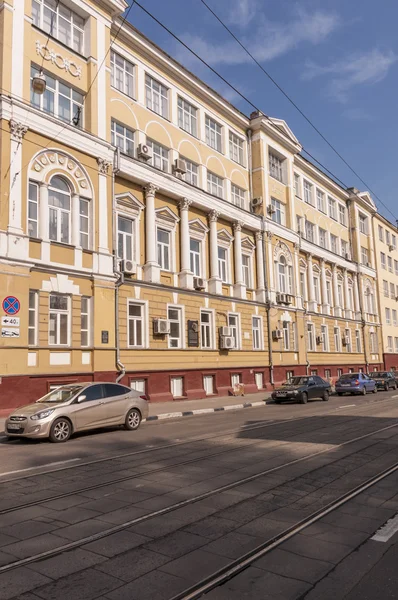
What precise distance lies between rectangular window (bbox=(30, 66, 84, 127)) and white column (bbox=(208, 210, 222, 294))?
9.52 metres

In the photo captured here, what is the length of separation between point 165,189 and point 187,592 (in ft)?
73.1

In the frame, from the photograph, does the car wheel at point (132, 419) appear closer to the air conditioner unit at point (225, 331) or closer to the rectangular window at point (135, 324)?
the rectangular window at point (135, 324)

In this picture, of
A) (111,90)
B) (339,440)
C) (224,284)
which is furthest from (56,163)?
(339,440)

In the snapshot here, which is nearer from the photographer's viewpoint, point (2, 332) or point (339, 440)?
point (339, 440)

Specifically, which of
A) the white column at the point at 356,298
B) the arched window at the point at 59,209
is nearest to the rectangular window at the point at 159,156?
the arched window at the point at 59,209

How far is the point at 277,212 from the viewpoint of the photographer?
1390 inches

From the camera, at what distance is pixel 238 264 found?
3006 centimetres

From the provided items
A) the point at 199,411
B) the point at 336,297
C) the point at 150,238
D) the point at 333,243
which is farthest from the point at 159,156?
the point at 333,243

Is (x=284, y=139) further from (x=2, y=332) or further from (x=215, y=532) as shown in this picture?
(x=215, y=532)

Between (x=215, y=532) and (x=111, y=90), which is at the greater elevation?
(x=111, y=90)

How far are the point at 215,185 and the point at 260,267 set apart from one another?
597 cm

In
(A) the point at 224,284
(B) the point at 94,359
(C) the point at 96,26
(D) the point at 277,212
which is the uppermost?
(C) the point at 96,26

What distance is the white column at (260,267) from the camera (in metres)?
31.8

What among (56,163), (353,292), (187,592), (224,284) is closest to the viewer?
(187,592)
